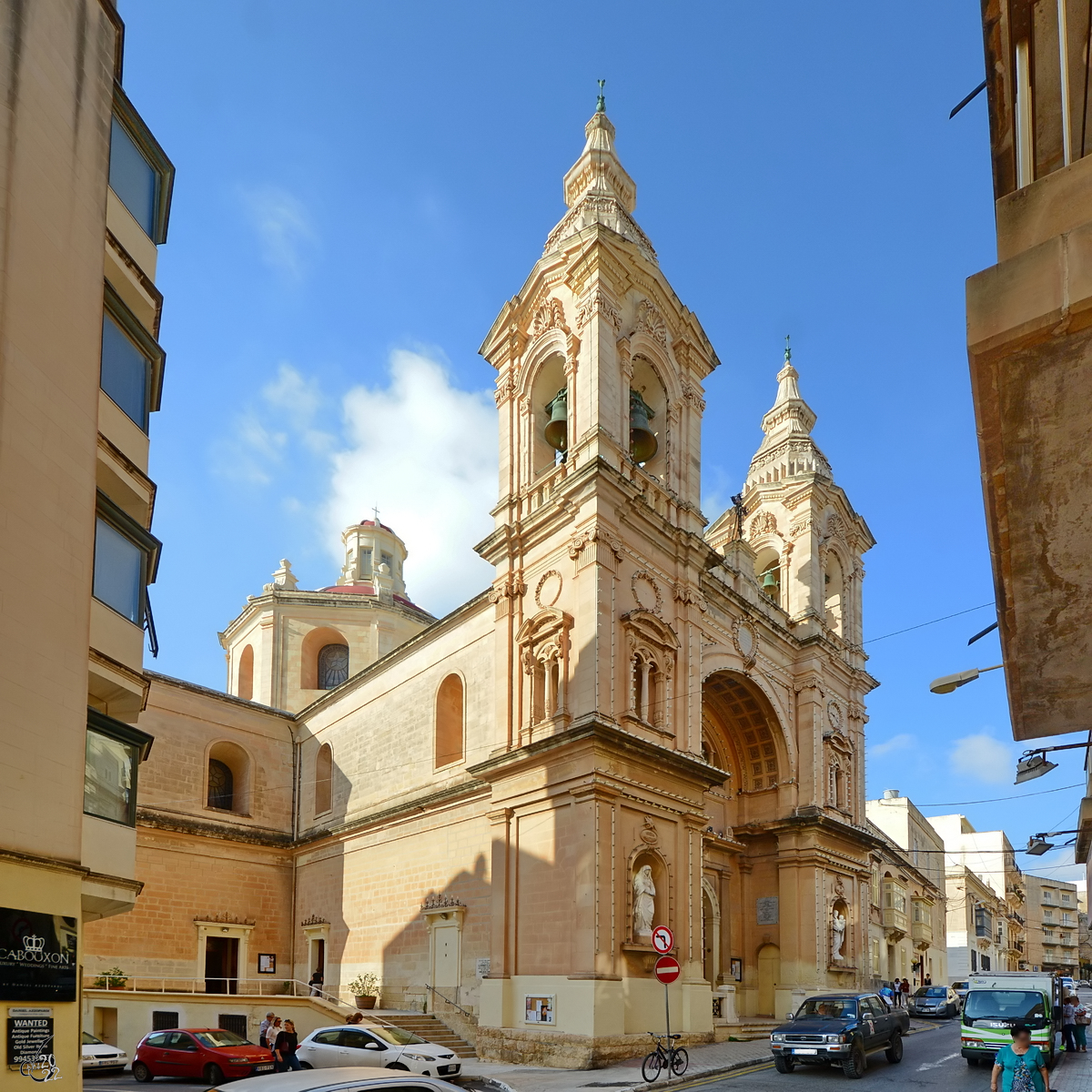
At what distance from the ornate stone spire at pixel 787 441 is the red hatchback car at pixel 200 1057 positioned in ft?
78.5

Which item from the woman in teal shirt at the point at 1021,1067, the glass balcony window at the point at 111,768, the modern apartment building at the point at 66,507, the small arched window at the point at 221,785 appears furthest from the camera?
the small arched window at the point at 221,785

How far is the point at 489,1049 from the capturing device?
2217cm

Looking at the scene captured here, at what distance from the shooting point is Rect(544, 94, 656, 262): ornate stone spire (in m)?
27.6

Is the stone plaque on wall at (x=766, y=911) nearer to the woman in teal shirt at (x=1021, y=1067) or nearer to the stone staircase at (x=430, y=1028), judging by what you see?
the stone staircase at (x=430, y=1028)

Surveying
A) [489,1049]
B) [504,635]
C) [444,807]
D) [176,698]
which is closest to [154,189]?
[504,635]

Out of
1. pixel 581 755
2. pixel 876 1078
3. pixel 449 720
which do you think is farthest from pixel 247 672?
pixel 876 1078

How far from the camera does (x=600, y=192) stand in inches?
1118

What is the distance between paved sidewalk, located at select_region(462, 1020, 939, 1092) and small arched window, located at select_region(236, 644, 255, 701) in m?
23.6

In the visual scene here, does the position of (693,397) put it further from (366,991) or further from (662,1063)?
(366,991)

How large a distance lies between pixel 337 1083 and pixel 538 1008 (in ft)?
52.0

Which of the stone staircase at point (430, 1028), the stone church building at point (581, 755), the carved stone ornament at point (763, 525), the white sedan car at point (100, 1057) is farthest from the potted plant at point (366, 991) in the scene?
the carved stone ornament at point (763, 525)

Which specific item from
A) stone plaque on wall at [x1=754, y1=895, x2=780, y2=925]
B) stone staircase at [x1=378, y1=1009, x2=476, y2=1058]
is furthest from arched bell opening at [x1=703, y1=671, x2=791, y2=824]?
stone staircase at [x1=378, y1=1009, x2=476, y2=1058]

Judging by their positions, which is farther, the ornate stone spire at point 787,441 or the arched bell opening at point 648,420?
the ornate stone spire at point 787,441

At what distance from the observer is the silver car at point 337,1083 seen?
659 centimetres
